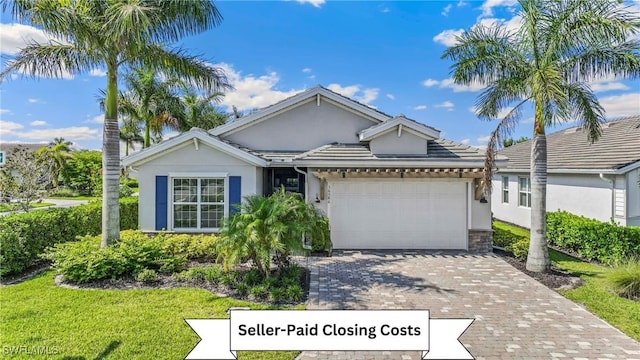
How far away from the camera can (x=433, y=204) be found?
1375 centimetres

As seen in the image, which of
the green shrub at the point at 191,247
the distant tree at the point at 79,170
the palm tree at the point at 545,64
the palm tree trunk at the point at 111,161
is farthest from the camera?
the distant tree at the point at 79,170

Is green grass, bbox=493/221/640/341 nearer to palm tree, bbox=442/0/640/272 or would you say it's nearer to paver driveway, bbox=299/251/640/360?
paver driveway, bbox=299/251/640/360

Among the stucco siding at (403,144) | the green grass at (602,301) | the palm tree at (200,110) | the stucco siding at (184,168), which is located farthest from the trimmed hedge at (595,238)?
the palm tree at (200,110)

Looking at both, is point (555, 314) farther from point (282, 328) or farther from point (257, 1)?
point (257, 1)

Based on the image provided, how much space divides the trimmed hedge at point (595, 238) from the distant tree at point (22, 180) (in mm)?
23095

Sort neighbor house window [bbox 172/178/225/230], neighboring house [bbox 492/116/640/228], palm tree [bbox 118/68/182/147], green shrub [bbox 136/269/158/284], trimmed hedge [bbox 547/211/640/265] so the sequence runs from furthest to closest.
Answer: palm tree [bbox 118/68/182/147]
neighbor house window [bbox 172/178/225/230]
neighboring house [bbox 492/116/640/228]
trimmed hedge [bbox 547/211/640/265]
green shrub [bbox 136/269/158/284]

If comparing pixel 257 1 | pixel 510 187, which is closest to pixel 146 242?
pixel 257 1

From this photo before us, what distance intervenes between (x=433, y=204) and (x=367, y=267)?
14.2ft

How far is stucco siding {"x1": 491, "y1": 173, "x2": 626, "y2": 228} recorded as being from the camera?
577 inches

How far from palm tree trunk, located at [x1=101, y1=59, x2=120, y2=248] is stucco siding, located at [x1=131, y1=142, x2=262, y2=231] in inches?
98.8

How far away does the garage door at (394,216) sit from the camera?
45.2 feet

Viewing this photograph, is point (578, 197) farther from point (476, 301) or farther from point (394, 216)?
point (476, 301)

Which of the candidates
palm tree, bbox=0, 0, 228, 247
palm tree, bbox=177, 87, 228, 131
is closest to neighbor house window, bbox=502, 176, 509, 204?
palm tree, bbox=0, 0, 228, 247

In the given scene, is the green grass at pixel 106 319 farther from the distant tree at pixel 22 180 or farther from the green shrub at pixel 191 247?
the distant tree at pixel 22 180
